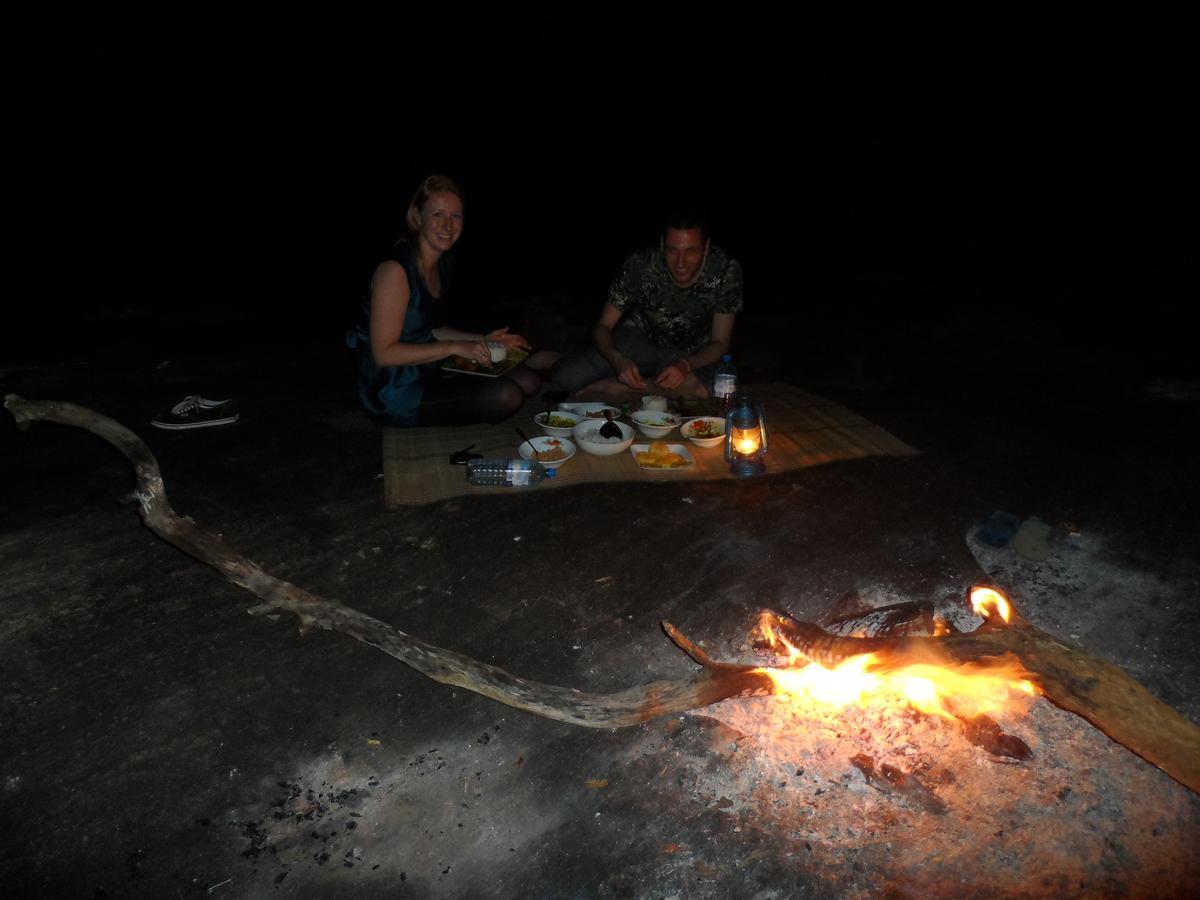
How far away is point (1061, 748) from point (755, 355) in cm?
496

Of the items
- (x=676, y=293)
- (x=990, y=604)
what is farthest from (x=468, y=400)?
(x=990, y=604)

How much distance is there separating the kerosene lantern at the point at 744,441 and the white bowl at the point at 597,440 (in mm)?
638

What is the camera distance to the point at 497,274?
10461 millimetres

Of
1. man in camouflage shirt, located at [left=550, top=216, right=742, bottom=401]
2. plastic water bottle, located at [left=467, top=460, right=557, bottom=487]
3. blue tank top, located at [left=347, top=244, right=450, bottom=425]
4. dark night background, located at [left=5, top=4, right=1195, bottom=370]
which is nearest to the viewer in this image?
plastic water bottle, located at [left=467, top=460, right=557, bottom=487]

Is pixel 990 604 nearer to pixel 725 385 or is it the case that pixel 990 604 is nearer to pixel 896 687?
pixel 896 687

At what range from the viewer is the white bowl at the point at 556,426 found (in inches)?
189

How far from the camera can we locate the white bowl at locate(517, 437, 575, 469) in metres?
4.49

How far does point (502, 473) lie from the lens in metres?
4.34

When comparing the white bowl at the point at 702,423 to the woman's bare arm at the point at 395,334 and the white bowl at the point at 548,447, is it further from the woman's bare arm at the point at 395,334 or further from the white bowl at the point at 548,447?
the woman's bare arm at the point at 395,334

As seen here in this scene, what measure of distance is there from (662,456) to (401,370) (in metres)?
1.83

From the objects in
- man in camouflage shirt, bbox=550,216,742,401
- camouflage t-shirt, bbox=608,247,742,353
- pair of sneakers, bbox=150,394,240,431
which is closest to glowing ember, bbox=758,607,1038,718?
man in camouflage shirt, bbox=550,216,742,401

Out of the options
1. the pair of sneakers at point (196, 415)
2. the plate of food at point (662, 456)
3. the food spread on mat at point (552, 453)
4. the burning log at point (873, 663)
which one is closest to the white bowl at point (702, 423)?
the plate of food at point (662, 456)

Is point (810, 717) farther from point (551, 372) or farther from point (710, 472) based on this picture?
point (551, 372)

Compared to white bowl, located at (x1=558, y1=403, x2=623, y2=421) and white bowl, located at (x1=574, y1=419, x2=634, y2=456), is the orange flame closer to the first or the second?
white bowl, located at (x1=574, y1=419, x2=634, y2=456)
